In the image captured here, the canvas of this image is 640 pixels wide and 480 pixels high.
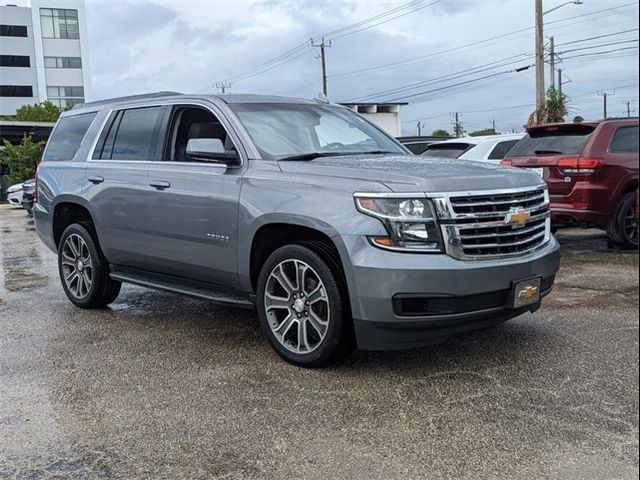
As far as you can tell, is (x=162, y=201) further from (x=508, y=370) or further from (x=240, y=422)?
(x=508, y=370)

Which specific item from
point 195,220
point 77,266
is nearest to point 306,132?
point 195,220

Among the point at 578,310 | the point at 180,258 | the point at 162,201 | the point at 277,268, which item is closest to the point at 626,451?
the point at 277,268

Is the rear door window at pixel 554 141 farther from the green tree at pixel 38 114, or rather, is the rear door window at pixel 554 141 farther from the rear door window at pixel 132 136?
the green tree at pixel 38 114

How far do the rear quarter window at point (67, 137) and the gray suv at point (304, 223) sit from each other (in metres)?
→ 0.19

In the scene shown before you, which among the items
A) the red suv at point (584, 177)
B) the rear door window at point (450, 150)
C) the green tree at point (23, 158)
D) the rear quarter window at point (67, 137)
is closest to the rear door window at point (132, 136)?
the rear quarter window at point (67, 137)

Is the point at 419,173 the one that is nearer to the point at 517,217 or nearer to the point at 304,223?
the point at 517,217

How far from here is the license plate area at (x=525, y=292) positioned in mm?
4012

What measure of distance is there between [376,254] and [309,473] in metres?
1.37

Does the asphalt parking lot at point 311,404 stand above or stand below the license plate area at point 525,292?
below

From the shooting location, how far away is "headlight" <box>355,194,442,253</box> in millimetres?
3877

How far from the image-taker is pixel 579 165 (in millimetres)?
7840

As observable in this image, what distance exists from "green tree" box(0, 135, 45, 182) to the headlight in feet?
97.7

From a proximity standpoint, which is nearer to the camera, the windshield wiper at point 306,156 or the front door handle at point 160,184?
the windshield wiper at point 306,156

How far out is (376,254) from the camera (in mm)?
3893
